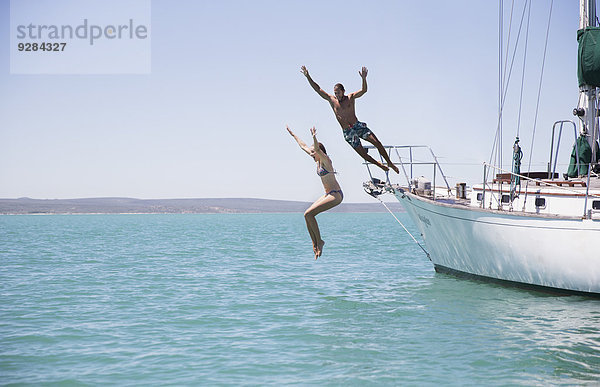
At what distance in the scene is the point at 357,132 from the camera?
11.5 meters

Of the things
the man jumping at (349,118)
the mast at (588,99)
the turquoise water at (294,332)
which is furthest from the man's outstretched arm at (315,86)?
the mast at (588,99)

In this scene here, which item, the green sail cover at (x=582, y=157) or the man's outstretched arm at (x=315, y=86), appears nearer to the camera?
the man's outstretched arm at (x=315, y=86)

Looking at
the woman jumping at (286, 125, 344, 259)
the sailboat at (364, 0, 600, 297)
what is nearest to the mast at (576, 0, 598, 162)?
the sailboat at (364, 0, 600, 297)

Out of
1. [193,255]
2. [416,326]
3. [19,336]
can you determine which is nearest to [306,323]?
[416,326]

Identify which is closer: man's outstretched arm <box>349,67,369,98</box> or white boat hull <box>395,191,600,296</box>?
man's outstretched arm <box>349,67,369,98</box>

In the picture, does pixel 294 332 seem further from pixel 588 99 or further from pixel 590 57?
pixel 588 99

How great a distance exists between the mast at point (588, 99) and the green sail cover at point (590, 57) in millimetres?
1500

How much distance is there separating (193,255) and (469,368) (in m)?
31.0

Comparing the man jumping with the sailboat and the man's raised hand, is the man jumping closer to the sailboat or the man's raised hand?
the man's raised hand

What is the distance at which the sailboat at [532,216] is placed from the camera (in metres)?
17.4

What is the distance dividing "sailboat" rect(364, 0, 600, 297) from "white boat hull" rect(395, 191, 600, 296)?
3cm

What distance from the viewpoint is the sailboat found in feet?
57.1

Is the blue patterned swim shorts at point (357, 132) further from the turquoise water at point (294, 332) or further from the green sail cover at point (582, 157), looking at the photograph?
the green sail cover at point (582, 157)

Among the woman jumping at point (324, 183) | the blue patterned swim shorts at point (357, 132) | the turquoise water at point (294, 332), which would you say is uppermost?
the blue patterned swim shorts at point (357, 132)
